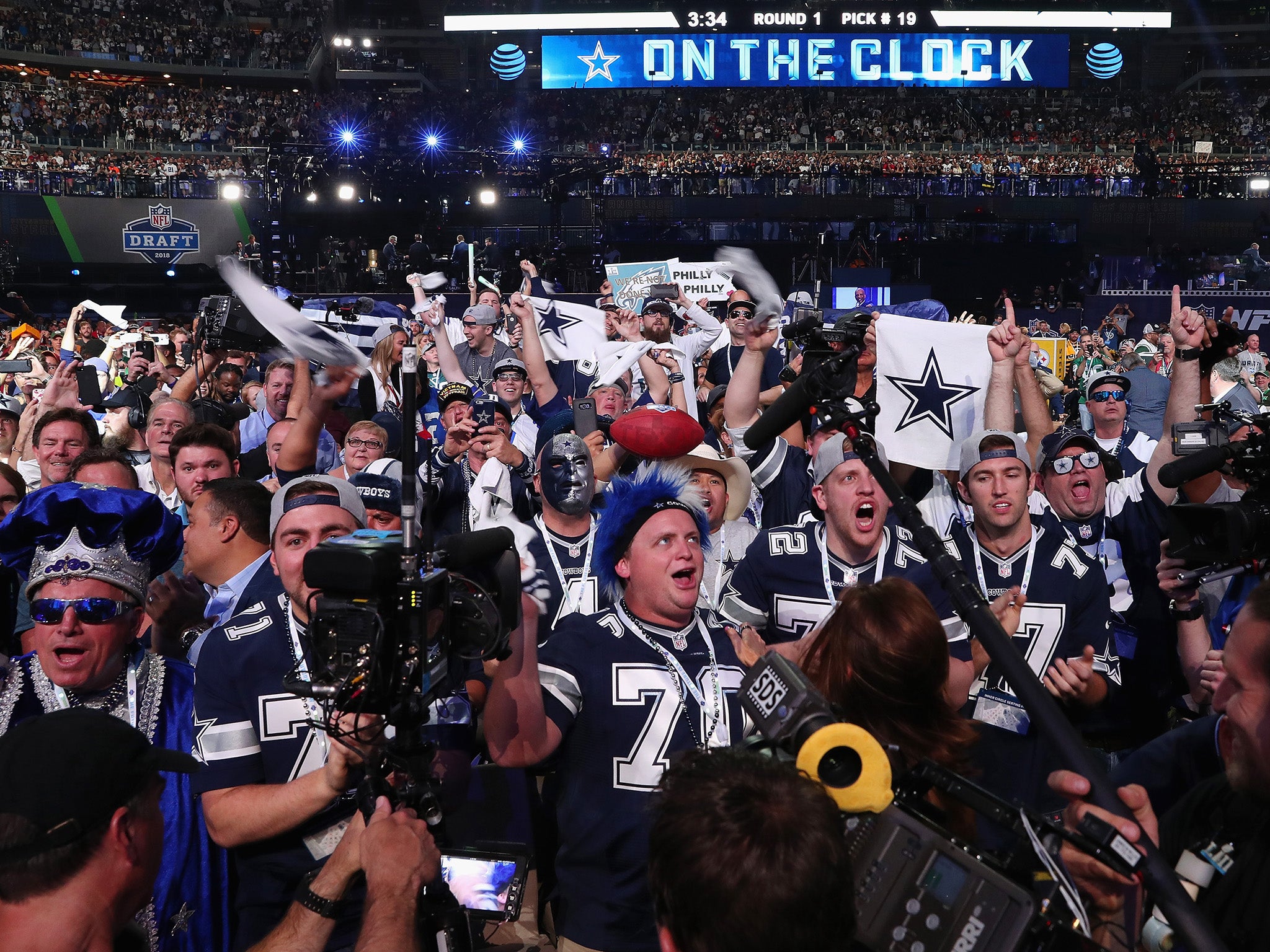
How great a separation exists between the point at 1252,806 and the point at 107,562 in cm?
271

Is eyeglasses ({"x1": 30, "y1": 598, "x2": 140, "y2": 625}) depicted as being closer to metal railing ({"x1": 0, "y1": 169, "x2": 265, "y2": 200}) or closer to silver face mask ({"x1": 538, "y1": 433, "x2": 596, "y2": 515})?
silver face mask ({"x1": 538, "y1": 433, "x2": 596, "y2": 515})

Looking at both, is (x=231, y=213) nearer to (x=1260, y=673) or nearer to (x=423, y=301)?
(x=423, y=301)

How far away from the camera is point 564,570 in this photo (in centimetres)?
423

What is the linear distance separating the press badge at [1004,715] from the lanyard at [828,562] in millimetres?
616

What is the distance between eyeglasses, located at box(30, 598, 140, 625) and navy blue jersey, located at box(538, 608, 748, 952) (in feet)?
3.72

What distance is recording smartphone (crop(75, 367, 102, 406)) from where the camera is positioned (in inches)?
240

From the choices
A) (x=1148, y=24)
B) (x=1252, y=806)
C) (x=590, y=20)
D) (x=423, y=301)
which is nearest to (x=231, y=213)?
(x=590, y=20)

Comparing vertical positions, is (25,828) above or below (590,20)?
below

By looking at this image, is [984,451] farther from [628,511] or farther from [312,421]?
[312,421]

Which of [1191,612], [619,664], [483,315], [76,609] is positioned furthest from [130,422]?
[1191,612]

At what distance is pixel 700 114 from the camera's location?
3453 centimetres

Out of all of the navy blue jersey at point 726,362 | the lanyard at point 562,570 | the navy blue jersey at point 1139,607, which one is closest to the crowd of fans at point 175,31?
the navy blue jersey at point 726,362

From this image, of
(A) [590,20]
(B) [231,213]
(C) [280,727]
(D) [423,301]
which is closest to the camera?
(C) [280,727]

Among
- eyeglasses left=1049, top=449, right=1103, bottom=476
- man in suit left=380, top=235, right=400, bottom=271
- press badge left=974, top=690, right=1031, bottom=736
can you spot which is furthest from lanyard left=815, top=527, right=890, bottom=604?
man in suit left=380, top=235, right=400, bottom=271
